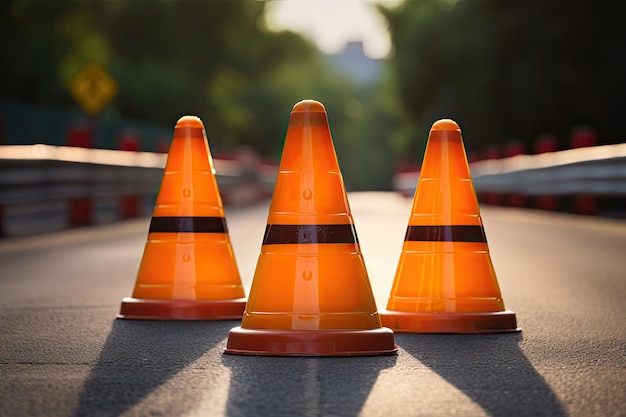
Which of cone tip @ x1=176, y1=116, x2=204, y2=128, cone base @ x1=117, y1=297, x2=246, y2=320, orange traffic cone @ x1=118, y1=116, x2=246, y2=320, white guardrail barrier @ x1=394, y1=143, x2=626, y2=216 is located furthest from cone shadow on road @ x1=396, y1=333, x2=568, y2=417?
white guardrail barrier @ x1=394, y1=143, x2=626, y2=216

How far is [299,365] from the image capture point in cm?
597

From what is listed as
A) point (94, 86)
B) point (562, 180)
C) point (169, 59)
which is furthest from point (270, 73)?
point (562, 180)

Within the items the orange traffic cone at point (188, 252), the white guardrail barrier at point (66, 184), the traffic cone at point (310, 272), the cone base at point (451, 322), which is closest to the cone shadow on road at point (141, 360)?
the orange traffic cone at point (188, 252)

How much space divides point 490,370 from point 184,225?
273cm

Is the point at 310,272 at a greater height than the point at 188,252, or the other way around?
the point at 188,252

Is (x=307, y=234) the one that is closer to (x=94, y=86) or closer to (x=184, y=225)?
(x=184, y=225)

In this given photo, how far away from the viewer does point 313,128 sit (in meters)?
6.53

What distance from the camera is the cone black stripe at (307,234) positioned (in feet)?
21.0

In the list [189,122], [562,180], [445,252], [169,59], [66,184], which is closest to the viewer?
[445,252]

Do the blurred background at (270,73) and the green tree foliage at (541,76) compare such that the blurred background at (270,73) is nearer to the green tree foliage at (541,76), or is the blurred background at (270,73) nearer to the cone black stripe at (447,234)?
the green tree foliage at (541,76)

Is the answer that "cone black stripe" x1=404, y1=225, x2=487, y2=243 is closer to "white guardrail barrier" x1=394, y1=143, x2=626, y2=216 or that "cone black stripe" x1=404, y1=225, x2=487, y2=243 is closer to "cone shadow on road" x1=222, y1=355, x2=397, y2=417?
"cone shadow on road" x1=222, y1=355, x2=397, y2=417

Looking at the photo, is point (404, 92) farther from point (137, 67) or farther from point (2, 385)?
point (2, 385)

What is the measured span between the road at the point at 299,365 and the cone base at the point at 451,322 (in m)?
0.08

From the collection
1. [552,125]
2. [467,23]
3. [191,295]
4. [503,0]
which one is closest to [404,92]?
[467,23]
